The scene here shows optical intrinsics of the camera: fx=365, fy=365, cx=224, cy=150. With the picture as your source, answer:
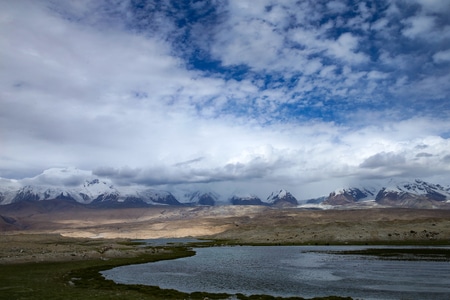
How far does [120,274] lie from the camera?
7069 centimetres

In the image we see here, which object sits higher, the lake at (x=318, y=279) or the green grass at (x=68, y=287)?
the green grass at (x=68, y=287)

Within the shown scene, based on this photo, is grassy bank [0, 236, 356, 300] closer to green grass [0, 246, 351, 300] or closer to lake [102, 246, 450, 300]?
green grass [0, 246, 351, 300]

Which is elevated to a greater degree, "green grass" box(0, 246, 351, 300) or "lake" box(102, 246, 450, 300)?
"green grass" box(0, 246, 351, 300)

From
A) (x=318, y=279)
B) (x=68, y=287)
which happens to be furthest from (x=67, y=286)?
(x=318, y=279)

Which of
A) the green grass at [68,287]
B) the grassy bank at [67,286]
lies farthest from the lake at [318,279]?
the grassy bank at [67,286]

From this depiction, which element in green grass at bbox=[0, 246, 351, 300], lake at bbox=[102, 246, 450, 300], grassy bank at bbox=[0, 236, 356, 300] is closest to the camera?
green grass at bbox=[0, 246, 351, 300]

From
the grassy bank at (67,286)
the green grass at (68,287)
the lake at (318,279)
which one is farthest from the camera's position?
the lake at (318,279)

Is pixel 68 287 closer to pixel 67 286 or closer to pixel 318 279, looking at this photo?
pixel 67 286

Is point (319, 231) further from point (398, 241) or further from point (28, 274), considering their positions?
point (28, 274)

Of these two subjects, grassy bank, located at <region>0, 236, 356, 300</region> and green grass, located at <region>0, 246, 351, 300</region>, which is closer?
green grass, located at <region>0, 246, 351, 300</region>

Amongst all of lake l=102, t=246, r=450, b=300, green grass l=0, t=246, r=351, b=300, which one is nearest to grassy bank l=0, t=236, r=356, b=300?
green grass l=0, t=246, r=351, b=300

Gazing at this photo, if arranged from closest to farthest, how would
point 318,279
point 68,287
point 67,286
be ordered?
point 68,287, point 67,286, point 318,279

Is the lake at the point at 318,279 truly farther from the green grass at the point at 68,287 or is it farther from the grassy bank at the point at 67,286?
the grassy bank at the point at 67,286

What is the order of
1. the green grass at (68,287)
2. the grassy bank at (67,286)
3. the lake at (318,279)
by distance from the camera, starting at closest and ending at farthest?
the green grass at (68,287) < the grassy bank at (67,286) < the lake at (318,279)
